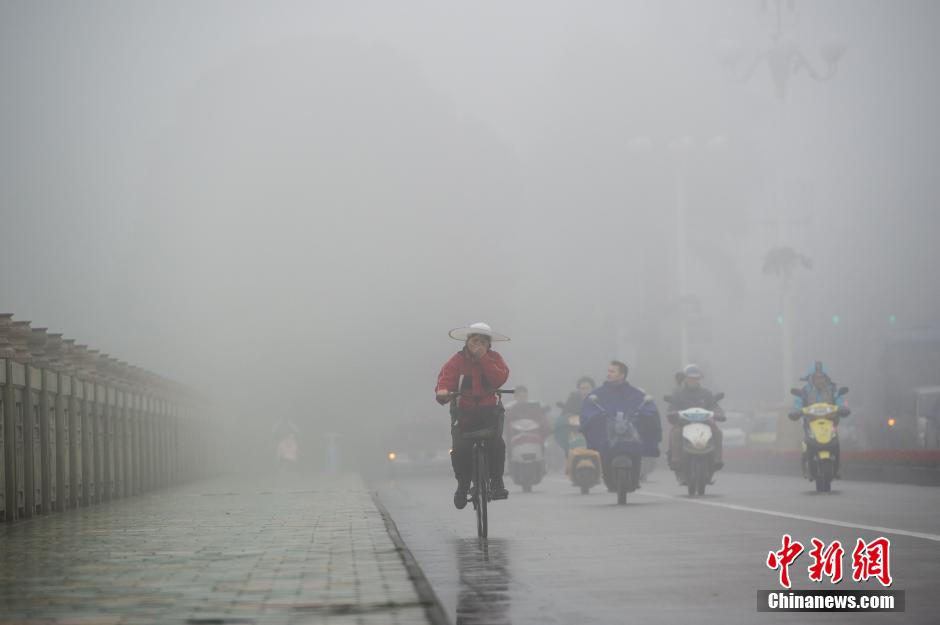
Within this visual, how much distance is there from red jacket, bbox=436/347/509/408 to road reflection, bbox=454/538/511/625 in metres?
1.31

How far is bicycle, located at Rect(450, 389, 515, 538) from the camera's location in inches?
635

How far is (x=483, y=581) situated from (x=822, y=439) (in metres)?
13.9

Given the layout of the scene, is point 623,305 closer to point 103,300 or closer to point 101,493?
point 103,300

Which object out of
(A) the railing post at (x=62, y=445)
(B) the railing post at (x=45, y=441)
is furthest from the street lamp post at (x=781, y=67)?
(B) the railing post at (x=45, y=441)

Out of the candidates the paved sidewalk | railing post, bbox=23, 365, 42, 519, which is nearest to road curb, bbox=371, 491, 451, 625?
the paved sidewalk

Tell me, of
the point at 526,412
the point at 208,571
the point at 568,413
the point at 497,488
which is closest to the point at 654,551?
the point at 497,488

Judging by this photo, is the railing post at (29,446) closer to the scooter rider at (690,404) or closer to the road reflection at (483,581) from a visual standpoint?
the road reflection at (483,581)

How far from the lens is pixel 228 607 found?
8.75m

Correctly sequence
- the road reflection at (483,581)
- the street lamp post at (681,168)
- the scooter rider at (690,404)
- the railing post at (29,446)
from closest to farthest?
the road reflection at (483,581) < the railing post at (29,446) < the scooter rider at (690,404) < the street lamp post at (681,168)

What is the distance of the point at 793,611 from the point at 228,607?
3.15 meters

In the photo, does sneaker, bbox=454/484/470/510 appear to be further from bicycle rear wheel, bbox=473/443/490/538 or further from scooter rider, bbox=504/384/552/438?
scooter rider, bbox=504/384/552/438

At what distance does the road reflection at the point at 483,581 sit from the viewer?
9.73 meters

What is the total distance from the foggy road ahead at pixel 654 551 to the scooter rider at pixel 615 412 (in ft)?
2.41

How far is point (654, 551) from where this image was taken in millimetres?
14133
